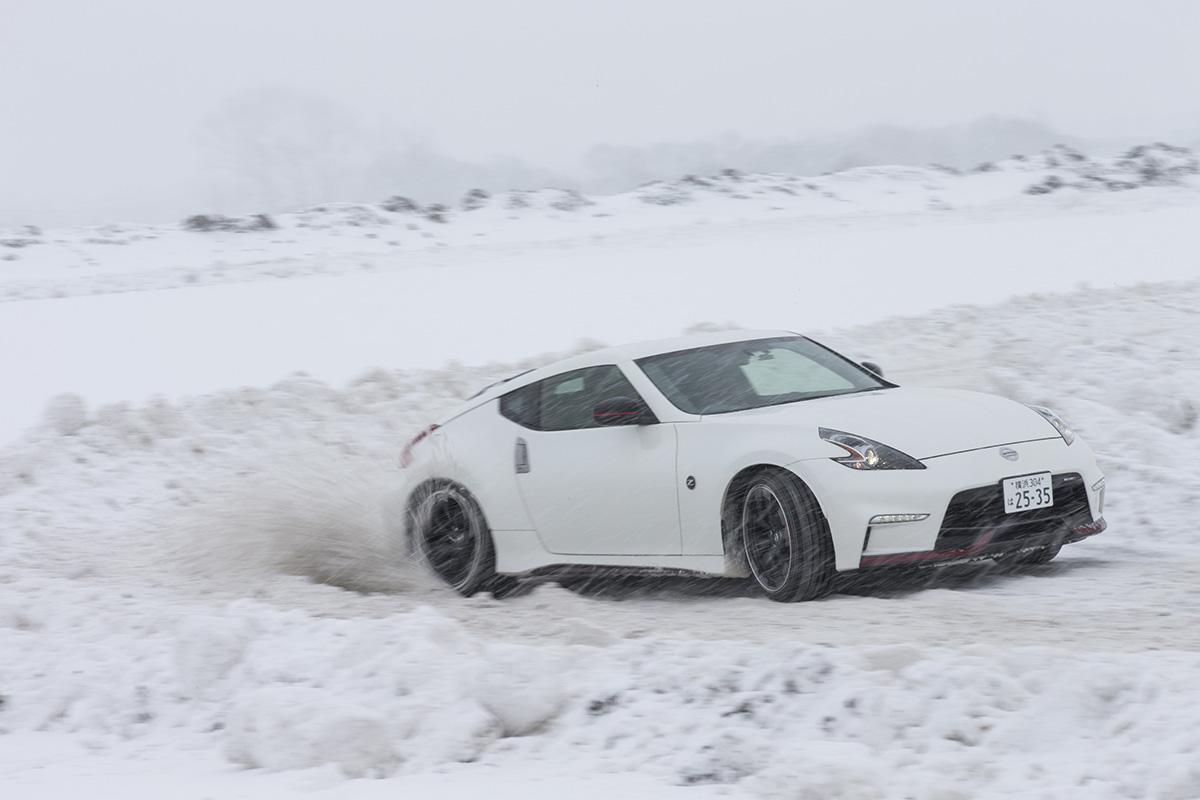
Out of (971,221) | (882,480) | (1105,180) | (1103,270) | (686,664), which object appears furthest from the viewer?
(1105,180)

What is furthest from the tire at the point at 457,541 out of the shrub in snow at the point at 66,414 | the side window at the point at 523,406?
the shrub in snow at the point at 66,414

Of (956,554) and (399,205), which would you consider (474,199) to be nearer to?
(399,205)

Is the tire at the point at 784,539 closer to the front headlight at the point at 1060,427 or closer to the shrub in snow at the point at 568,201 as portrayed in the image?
the front headlight at the point at 1060,427

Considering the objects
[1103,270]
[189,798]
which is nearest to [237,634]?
[189,798]

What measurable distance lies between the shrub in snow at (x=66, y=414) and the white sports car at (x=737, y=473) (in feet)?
15.0

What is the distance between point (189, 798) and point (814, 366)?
14.9ft

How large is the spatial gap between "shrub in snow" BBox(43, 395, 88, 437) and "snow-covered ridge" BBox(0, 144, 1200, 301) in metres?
8.50

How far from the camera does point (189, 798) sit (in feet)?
15.2

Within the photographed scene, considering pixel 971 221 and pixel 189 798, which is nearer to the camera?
pixel 189 798

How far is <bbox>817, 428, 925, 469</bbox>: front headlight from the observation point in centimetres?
671

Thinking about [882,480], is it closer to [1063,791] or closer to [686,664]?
[686,664]

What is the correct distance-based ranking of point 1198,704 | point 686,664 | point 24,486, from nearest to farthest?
1. point 1198,704
2. point 686,664
3. point 24,486

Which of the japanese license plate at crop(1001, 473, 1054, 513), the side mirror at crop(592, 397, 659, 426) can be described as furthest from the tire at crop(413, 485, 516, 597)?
the japanese license plate at crop(1001, 473, 1054, 513)

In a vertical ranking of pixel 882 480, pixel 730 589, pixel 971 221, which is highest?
pixel 971 221
